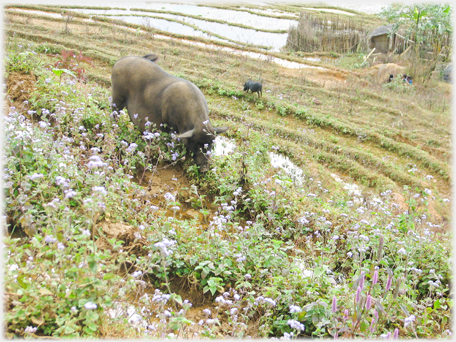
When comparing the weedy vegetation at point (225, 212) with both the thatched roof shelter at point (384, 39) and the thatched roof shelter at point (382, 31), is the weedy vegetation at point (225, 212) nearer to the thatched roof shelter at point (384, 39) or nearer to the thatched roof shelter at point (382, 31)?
the thatched roof shelter at point (384, 39)

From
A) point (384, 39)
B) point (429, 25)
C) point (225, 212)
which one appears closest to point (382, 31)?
point (384, 39)

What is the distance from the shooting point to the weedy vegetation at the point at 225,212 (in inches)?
90.9

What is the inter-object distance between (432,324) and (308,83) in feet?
39.2

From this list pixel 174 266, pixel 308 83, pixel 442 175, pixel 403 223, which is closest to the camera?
pixel 174 266

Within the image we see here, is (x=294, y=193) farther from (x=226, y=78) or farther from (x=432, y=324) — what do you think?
(x=226, y=78)

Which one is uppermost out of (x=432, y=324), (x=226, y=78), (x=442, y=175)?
(x=226, y=78)

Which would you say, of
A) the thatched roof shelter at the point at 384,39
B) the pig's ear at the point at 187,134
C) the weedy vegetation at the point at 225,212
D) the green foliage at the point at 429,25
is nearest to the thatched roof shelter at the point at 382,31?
the thatched roof shelter at the point at 384,39

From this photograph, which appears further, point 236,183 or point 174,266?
point 236,183

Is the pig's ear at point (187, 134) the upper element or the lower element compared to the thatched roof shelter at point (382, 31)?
lower

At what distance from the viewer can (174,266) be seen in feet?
11.1

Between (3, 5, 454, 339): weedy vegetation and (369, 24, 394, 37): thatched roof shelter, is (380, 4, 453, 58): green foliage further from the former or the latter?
(3, 5, 454, 339): weedy vegetation

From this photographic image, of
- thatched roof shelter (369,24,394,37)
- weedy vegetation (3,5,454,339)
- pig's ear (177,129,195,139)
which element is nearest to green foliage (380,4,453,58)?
thatched roof shelter (369,24,394,37)

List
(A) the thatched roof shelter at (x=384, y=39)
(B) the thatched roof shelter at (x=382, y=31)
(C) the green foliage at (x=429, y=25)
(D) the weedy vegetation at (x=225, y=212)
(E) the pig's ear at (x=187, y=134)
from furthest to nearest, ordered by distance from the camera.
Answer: (B) the thatched roof shelter at (x=382, y=31), (A) the thatched roof shelter at (x=384, y=39), (C) the green foliage at (x=429, y=25), (E) the pig's ear at (x=187, y=134), (D) the weedy vegetation at (x=225, y=212)

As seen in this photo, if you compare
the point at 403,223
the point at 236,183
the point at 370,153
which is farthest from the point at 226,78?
the point at 403,223
